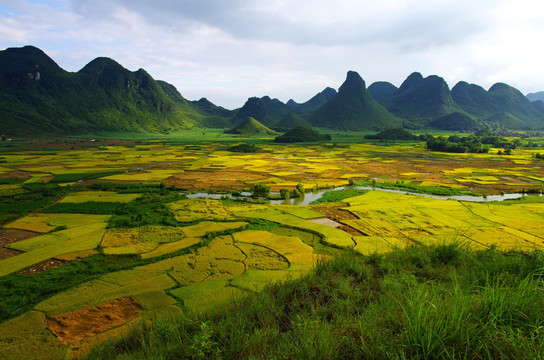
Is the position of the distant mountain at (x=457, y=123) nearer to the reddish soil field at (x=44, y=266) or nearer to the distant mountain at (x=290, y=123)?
the distant mountain at (x=290, y=123)

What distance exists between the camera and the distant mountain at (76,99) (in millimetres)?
112562

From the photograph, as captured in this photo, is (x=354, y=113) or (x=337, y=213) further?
(x=354, y=113)

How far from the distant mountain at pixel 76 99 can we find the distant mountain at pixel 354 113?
95.7 meters

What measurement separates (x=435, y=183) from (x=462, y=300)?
36.2 meters

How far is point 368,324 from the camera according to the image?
12.0 feet

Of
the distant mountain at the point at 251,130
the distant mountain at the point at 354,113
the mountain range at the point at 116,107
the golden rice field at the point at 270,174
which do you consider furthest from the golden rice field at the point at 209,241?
the distant mountain at the point at 354,113

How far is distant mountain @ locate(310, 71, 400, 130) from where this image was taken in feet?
559

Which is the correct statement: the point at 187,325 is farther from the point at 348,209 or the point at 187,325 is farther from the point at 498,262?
the point at 348,209

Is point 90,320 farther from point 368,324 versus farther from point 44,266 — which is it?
point 368,324

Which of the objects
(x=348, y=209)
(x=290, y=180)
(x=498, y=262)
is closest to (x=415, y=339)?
(x=498, y=262)

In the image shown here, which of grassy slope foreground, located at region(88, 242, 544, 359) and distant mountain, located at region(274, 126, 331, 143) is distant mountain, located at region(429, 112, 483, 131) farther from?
grassy slope foreground, located at region(88, 242, 544, 359)

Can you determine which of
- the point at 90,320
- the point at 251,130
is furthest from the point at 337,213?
the point at 251,130

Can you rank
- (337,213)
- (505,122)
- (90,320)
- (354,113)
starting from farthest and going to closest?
1. (354,113)
2. (505,122)
3. (337,213)
4. (90,320)

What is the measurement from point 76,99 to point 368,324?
179 meters
